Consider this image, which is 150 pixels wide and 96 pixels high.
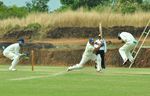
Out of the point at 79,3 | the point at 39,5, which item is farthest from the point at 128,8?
the point at 39,5

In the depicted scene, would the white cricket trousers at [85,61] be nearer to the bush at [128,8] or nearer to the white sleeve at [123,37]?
the white sleeve at [123,37]

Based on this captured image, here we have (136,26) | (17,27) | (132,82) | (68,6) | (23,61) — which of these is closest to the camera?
(132,82)

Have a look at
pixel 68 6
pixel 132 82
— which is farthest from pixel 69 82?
pixel 68 6

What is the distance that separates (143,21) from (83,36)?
5.41m

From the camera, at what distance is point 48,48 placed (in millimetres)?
47781

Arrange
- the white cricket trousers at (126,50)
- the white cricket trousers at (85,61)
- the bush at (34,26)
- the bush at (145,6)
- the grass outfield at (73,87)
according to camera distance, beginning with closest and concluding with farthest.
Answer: the grass outfield at (73,87) → the white cricket trousers at (85,61) → the white cricket trousers at (126,50) → the bush at (34,26) → the bush at (145,6)

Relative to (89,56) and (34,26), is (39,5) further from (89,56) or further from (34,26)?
(89,56)

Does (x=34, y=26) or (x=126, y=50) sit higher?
(x=126, y=50)

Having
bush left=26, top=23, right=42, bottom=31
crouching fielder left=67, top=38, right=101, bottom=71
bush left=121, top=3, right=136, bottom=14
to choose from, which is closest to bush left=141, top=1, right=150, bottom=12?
bush left=121, top=3, right=136, bottom=14

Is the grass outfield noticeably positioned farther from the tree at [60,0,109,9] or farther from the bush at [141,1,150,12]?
the tree at [60,0,109,9]

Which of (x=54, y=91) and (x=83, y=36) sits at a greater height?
(x=54, y=91)

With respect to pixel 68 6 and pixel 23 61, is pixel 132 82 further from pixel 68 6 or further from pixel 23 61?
pixel 68 6

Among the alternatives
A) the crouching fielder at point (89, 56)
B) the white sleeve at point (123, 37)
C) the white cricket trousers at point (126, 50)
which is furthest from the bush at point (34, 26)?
the crouching fielder at point (89, 56)

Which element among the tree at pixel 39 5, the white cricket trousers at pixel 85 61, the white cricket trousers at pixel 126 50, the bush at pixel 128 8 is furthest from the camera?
the tree at pixel 39 5
